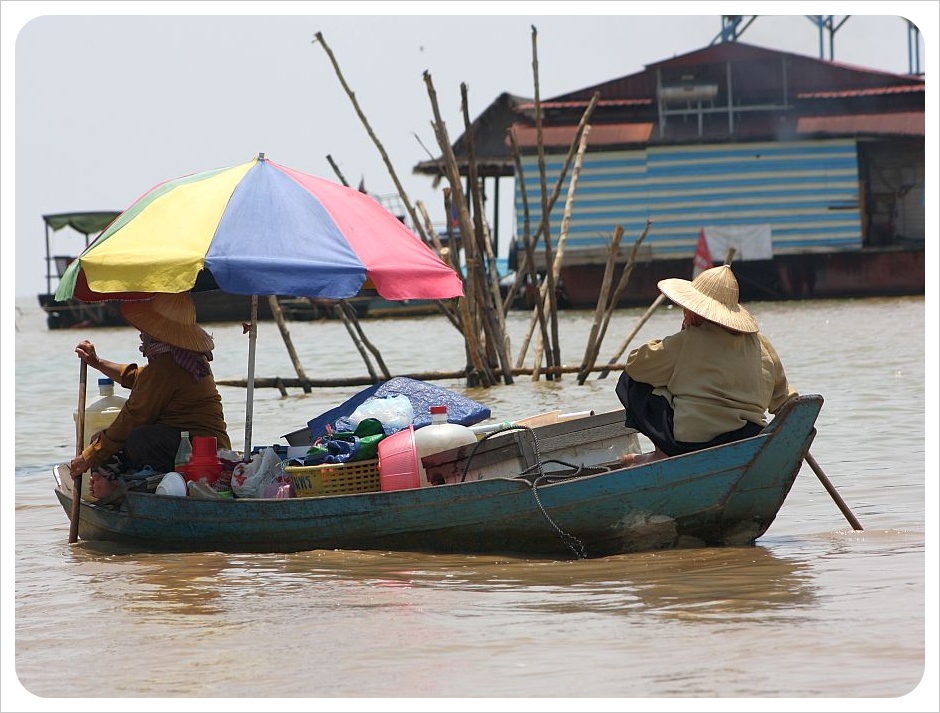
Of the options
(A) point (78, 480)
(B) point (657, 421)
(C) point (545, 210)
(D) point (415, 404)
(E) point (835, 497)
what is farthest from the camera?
(C) point (545, 210)

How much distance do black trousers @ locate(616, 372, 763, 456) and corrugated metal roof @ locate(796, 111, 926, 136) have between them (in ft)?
75.5

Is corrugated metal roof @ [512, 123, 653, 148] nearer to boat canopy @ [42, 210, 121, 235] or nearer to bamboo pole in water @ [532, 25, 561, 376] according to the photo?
boat canopy @ [42, 210, 121, 235]

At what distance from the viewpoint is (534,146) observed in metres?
27.1

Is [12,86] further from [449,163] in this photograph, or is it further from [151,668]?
[449,163]

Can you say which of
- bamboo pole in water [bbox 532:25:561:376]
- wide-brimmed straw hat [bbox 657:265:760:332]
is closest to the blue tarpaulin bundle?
wide-brimmed straw hat [bbox 657:265:760:332]

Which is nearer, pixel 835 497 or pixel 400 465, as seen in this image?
pixel 400 465

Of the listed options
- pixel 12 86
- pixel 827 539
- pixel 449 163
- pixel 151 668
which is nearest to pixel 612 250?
pixel 449 163

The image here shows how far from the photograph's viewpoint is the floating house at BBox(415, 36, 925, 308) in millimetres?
27172

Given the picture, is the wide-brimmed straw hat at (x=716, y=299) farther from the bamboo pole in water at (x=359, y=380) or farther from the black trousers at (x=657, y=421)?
the bamboo pole in water at (x=359, y=380)

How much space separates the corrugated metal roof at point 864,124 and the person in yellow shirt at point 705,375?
23.0 metres

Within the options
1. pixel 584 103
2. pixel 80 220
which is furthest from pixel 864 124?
pixel 80 220

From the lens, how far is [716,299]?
18.2 ft

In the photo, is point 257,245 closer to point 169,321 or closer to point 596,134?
point 169,321

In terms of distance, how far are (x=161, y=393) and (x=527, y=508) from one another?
184 centimetres
